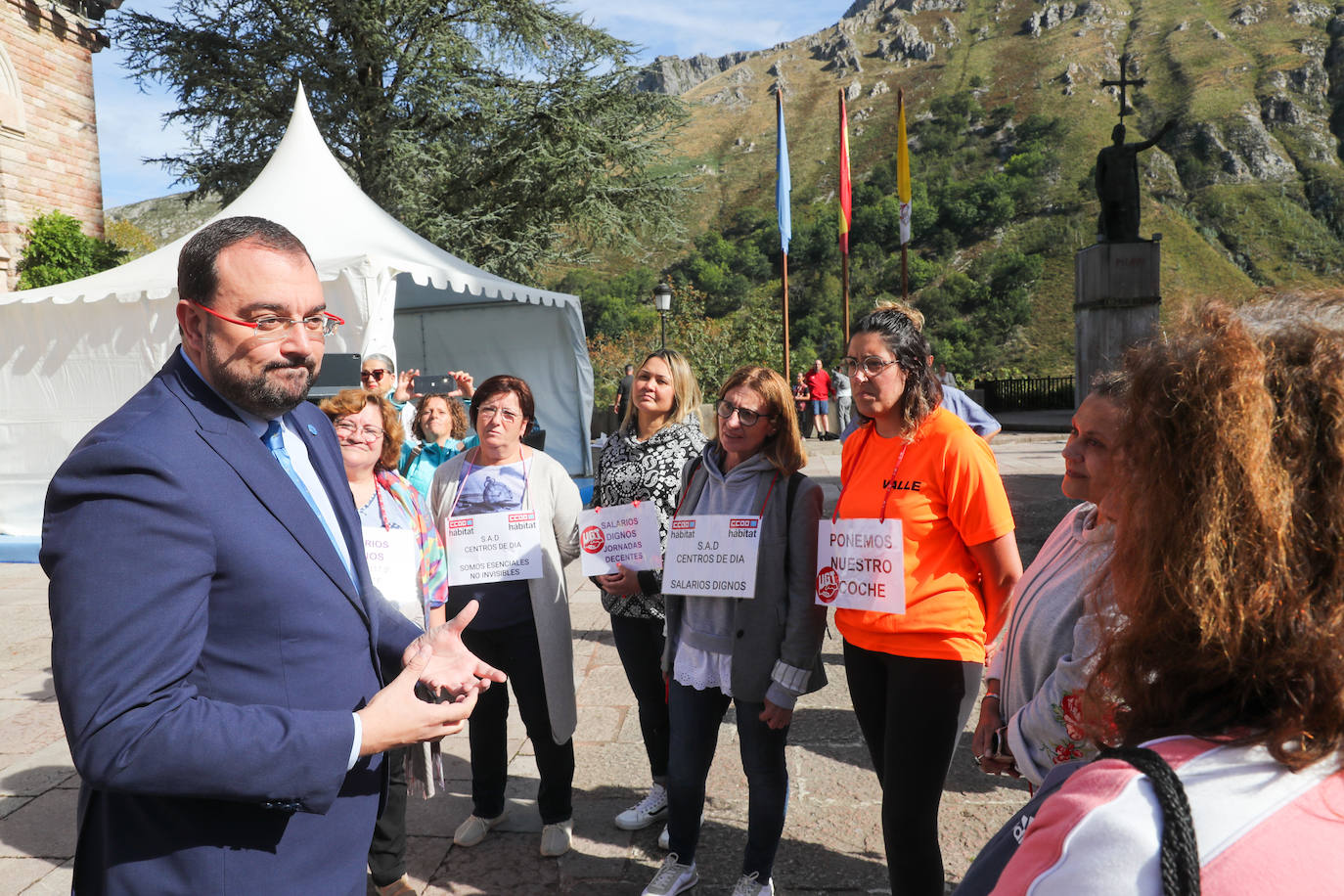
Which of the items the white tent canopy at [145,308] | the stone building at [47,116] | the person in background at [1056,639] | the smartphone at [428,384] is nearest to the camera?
the person in background at [1056,639]

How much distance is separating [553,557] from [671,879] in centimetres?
123

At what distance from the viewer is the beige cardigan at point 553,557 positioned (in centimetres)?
310

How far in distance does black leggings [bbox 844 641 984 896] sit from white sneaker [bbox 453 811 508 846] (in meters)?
1.62

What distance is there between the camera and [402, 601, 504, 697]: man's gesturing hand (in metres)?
1.51

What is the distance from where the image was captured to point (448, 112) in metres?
17.5

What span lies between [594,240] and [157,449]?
17.6 m

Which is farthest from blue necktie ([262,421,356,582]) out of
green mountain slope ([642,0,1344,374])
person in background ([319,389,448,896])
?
green mountain slope ([642,0,1344,374])

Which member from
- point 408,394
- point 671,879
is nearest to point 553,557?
point 671,879

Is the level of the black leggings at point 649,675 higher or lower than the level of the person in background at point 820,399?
lower

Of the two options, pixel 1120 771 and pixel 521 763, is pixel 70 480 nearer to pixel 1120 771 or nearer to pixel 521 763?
pixel 1120 771

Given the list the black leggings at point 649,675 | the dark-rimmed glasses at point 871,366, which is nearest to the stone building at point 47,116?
the black leggings at point 649,675

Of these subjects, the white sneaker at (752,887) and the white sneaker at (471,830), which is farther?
the white sneaker at (471,830)

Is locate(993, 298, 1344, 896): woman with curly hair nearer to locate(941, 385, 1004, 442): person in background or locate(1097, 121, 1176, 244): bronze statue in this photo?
A: locate(941, 385, 1004, 442): person in background

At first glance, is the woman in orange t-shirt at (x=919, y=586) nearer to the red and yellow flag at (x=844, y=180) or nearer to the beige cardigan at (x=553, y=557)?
the beige cardigan at (x=553, y=557)
